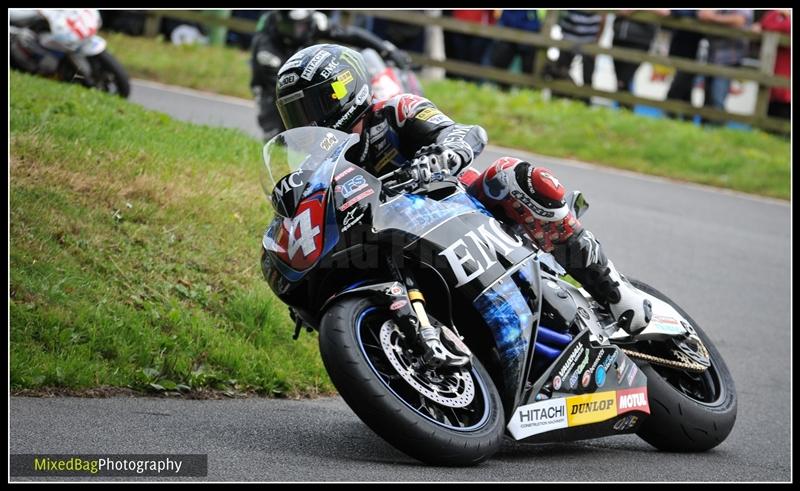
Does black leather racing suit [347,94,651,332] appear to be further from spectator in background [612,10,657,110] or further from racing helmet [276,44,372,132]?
spectator in background [612,10,657,110]

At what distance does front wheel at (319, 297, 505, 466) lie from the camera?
4.31 m

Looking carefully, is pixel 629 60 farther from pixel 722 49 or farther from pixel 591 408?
pixel 591 408

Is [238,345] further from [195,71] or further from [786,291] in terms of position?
[195,71]

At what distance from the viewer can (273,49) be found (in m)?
11.6

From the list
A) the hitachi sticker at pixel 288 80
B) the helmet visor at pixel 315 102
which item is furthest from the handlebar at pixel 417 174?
the hitachi sticker at pixel 288 80

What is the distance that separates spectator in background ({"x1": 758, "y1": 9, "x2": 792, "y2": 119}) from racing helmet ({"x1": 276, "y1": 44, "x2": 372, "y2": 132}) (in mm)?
10892

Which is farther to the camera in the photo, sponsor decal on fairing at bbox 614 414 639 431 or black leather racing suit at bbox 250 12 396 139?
black leather racing suit at bbox 250 12 396 139

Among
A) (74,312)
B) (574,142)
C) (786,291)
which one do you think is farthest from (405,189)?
(574,142)

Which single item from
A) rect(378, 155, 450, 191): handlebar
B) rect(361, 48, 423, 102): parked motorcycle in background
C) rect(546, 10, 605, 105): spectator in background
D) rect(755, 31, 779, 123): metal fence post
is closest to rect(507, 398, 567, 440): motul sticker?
rect(378, 155, 450, 191): handlebar

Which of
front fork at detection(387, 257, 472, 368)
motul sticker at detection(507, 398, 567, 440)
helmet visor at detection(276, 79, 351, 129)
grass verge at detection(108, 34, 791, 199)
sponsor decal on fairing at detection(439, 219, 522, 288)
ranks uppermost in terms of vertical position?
helmet visor at detection(276, 79, 351, 129)

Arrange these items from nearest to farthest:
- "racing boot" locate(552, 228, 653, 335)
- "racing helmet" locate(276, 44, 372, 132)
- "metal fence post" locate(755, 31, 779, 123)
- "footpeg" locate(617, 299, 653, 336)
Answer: "racing helmet" locate(276, 44, 372, 132), "racing boot" locate(552, 228, 653, 335), "footpeg" locate(617, 299, 653, 336), "metal fence post" locate(755, 31, 779, 123)

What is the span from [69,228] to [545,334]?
9.90ft

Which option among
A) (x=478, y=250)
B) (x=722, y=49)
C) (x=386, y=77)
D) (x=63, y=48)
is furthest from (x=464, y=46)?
(x=478, y=250)

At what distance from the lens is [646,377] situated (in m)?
5.47
